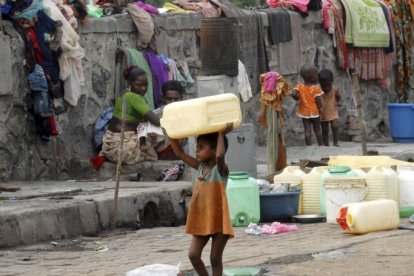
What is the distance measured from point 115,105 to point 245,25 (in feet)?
11.4

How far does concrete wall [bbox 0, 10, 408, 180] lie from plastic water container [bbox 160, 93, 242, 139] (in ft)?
17.4

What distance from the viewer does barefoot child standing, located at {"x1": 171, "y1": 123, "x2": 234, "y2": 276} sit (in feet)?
24.9

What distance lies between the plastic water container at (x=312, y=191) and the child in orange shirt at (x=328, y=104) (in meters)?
5.94

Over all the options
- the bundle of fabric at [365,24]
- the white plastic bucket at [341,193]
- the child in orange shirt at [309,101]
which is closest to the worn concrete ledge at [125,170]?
the white plastic bucket at [341,193]

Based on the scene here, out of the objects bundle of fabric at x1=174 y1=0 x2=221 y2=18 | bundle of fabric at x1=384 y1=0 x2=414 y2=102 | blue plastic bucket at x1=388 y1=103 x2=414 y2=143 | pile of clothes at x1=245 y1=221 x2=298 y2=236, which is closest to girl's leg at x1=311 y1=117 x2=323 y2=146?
bundle of fabric at x1=174 y1=0 x2=221 y2=18

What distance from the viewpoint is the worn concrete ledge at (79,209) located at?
1004cm

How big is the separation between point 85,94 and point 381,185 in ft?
14.2

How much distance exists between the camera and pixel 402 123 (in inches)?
795

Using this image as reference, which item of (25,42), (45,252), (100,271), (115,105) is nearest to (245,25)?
(115,105)

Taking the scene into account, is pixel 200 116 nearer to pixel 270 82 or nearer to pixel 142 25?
pixel 270 82

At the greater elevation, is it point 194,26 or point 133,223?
point 194,26

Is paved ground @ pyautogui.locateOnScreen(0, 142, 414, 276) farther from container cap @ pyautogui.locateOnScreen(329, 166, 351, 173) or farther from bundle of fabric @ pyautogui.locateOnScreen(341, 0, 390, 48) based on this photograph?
bundle of fabric @ pyautogui.locateOnScreen(341, 0, 390, 48)

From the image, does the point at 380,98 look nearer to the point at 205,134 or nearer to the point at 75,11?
the point at 75,11

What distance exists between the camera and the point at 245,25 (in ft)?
56.9
